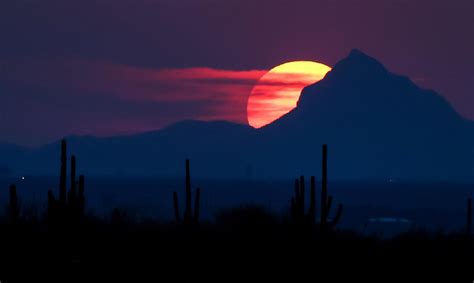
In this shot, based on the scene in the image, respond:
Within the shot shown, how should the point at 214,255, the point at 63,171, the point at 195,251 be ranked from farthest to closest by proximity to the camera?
the point at 195,251, the point at 214,255, the point at 63,171

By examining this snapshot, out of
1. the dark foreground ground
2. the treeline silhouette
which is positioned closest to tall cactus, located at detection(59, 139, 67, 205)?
the treeline silhouette

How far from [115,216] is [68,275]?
6.98m

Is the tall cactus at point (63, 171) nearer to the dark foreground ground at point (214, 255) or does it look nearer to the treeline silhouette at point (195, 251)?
the treeline silhouette at point (195, 251)

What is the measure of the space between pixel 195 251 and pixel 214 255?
0.42 meters

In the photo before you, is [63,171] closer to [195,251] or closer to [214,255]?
[195,251]

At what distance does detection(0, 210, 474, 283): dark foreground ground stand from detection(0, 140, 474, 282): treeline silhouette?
2cm

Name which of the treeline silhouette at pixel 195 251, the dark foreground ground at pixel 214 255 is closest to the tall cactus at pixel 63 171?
the treeline silhouette at pixel 195 251

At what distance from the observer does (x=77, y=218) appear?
21859 millimetres

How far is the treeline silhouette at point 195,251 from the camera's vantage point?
2031cm

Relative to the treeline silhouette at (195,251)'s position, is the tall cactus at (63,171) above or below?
above

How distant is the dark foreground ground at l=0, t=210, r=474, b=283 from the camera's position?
66.4 feet

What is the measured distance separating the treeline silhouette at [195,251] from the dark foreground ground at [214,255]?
0.8 inches

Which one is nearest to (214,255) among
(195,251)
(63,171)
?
(195,251)

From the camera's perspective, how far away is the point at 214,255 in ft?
72.5
